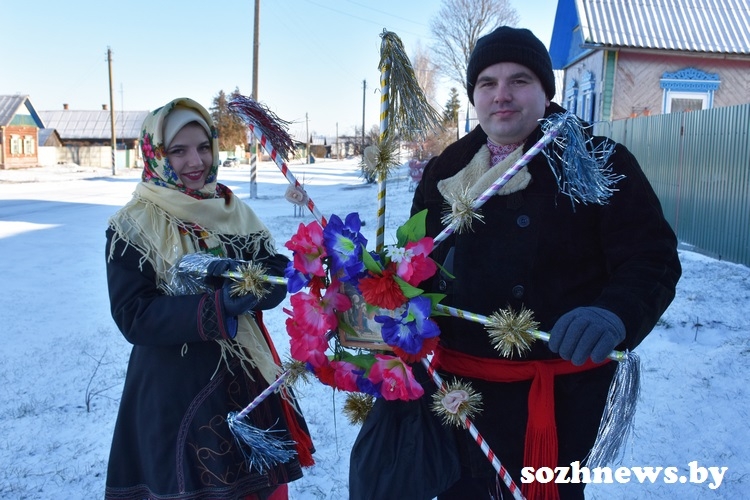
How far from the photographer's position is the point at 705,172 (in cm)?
777

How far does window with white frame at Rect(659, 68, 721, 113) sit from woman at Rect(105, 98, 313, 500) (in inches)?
483

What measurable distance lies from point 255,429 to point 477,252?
0.91 meters

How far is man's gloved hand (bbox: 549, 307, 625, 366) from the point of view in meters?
1.40

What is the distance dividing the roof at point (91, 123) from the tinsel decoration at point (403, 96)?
53.6 meters

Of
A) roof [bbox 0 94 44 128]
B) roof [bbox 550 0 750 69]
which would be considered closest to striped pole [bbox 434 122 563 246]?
roof [bbox 550 0 750 69]

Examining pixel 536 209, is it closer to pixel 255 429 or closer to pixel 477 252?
pixel 477 252

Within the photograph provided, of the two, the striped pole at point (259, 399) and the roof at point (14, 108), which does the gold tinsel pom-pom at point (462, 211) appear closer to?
the striped pole at point (259, 399)

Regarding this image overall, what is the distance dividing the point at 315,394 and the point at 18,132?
38.8m

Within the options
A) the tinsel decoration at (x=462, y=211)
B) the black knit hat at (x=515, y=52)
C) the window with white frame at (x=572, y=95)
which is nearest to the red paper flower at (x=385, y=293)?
the tinsel decoration at (x=462, y=211)

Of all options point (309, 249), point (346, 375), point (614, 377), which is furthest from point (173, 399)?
point (614, 377)

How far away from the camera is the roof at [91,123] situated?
5194 cm

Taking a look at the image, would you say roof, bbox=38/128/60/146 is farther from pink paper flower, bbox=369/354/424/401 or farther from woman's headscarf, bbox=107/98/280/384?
pink paper flower, bbox=369/354/424/401

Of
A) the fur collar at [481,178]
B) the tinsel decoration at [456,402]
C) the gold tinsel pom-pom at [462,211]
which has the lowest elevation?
the tinsel decoration at [456,402]

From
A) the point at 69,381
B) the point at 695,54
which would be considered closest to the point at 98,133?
the point at 695,54
